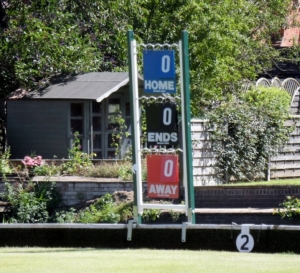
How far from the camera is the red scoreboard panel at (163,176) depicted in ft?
39.3

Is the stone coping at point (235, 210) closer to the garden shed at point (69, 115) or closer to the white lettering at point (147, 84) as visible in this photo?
the white lettering at point (147, 84)

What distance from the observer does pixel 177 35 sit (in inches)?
896

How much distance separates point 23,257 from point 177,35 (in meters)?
13.9

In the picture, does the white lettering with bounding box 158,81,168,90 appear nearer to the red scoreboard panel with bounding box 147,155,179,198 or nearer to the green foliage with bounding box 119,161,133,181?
the red scoreboard panel with bounding box 147,155,179,198

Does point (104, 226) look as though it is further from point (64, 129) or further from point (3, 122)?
point (3, 122)

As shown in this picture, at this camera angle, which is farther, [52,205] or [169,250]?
[52,205]

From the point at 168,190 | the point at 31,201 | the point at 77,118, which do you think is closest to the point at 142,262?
the point at 168,190

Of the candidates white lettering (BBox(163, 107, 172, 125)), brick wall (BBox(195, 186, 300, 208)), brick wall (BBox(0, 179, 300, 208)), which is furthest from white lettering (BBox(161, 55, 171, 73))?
brick wall (BBox(195, 186, 300, 208))

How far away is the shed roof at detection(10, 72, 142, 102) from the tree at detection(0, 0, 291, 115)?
0.42m

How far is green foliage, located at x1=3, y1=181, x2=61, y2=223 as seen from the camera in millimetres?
15961

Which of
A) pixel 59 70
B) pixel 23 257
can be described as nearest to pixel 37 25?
pixel 59 70

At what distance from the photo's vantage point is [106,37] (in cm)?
2222

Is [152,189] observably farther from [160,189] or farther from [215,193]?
[215,193]

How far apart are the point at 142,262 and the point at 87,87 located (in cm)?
1244
